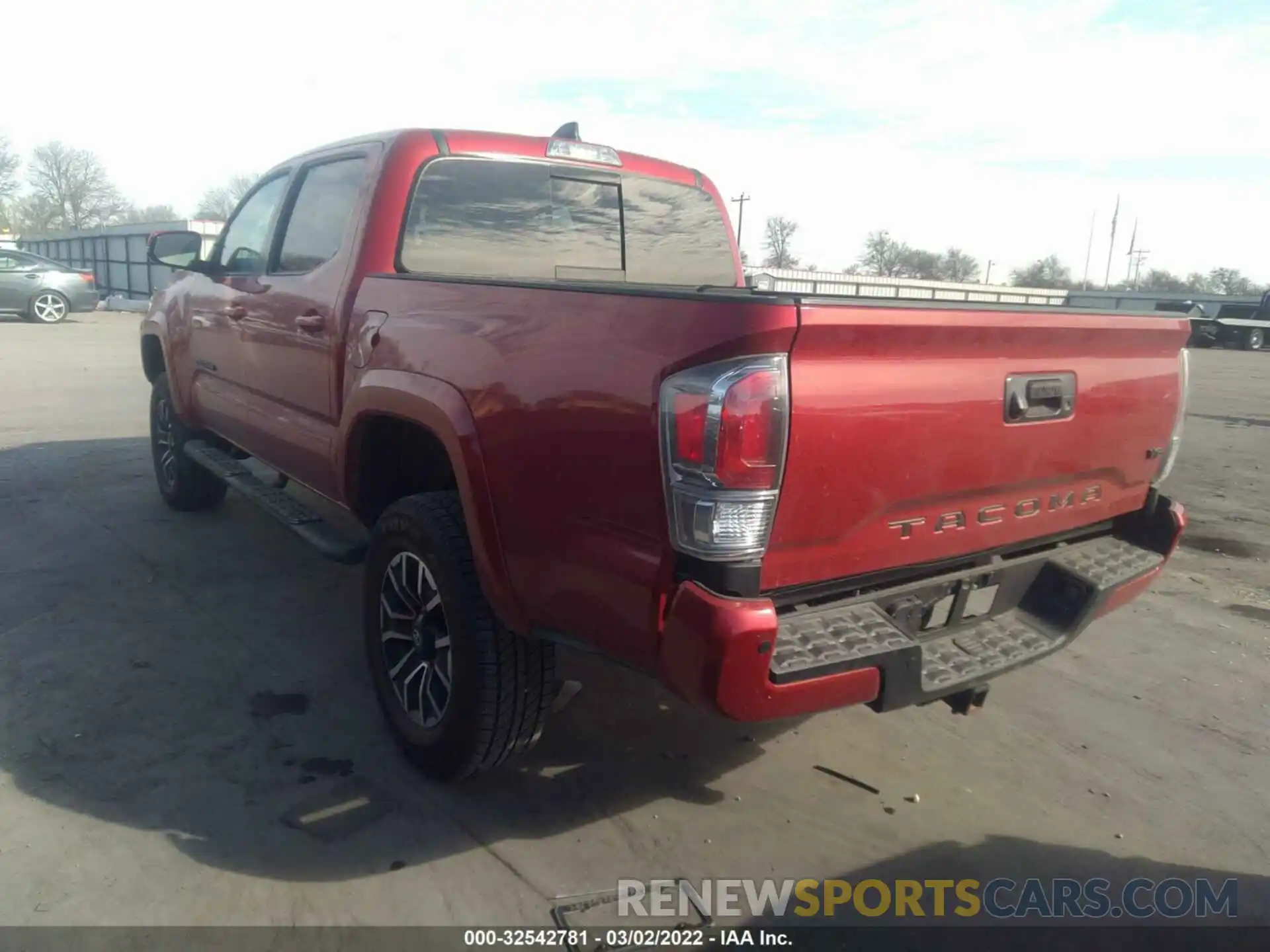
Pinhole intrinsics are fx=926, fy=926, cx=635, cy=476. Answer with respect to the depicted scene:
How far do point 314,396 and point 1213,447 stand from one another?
32.2ft

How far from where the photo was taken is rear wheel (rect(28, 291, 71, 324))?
2150cm

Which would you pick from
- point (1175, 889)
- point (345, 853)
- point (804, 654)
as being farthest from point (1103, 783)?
point (345, 853)

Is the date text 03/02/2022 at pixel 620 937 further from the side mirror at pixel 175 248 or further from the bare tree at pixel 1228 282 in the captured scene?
the bare tree at pixel 1228 282

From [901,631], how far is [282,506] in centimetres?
296

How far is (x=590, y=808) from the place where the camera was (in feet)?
9.81

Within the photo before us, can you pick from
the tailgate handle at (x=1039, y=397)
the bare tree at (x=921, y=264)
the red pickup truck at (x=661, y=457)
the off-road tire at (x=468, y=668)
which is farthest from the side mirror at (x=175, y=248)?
the bare tree at (x=921, y=264)

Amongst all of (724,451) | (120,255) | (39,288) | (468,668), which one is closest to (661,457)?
(724,451)

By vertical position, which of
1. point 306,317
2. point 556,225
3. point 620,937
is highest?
point 556,225

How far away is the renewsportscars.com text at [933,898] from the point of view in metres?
2.57

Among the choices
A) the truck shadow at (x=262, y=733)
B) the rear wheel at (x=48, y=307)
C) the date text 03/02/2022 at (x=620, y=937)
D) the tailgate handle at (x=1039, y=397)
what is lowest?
the date text 03/02/2022 at (x=620, y=937)

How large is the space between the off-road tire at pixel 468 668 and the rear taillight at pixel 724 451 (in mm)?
900

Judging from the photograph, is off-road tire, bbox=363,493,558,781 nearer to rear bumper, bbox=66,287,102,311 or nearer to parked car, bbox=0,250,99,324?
parked car, bbox=0,250,99,324

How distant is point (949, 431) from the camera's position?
2451 millimetres

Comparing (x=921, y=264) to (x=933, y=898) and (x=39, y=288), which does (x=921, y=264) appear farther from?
(x=933, y=898)
